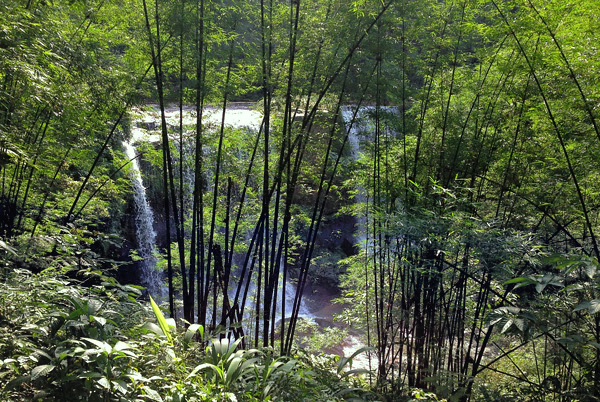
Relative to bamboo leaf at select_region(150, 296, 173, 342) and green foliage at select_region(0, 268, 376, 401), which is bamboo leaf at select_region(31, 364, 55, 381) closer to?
green foliage at select_region(0, 268, 376, 401)

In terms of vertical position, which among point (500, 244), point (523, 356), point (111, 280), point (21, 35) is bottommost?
point (523, 356)

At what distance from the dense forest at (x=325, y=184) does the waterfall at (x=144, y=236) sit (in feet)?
9.26

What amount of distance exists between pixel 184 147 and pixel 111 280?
8.90 feet

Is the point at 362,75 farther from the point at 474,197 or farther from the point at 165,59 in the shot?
the point at 165,59

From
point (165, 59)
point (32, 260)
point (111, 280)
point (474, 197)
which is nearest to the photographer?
point (111, 280)

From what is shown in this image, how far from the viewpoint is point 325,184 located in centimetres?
516

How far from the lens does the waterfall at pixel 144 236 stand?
8.27 meters

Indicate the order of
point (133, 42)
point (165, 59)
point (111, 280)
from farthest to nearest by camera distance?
point (133, 42)
point (165, 59)
point (111, 280)

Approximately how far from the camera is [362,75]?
4.16 meters

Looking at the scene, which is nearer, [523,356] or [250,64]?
[250,64]

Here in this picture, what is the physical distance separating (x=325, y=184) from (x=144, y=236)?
5.09 meters

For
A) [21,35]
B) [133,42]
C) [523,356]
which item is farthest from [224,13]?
[523,356]

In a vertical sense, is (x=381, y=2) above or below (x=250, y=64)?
above

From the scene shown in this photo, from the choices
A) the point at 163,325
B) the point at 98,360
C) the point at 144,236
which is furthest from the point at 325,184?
the point at 144,236
